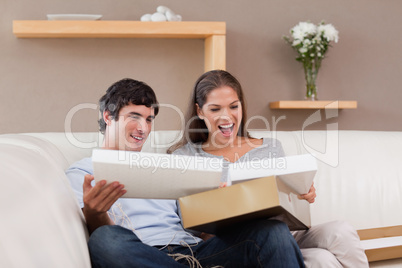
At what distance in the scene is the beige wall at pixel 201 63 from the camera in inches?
121

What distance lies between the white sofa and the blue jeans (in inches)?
2.6

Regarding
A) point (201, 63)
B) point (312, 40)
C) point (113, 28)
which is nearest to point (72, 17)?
point (113, 28)

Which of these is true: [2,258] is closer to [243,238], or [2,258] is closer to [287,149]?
[243,238]

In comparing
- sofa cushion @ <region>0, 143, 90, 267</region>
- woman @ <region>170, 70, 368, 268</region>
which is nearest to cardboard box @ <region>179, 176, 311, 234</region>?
sofa cushion @ <region>0, 143, 90, 267</region>

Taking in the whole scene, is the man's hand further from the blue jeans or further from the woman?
the woman

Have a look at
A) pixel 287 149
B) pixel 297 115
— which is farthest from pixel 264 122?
pixel 287 149

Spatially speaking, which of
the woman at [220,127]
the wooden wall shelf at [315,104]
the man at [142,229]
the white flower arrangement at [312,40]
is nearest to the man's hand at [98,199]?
the man at [142,229]

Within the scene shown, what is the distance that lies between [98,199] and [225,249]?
40 centimetres

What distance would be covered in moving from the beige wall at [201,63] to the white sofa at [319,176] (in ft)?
3.37

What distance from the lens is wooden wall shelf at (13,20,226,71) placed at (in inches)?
113

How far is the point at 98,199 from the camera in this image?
1.25 metres

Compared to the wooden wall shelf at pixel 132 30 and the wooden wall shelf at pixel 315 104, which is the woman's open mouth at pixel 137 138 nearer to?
the wooden wall shelf at pixel 132 30

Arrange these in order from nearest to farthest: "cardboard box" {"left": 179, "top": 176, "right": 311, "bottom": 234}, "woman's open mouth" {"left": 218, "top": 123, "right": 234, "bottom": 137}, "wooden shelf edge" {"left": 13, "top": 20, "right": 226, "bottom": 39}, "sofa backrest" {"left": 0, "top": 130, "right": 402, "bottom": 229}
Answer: "cardboard box" {"left": 179, "top": 176, "right": 311, "bottom": 234}
"woman's open mouth" {"left": 218, "top": 123, "right": 234, "bottom": 137}
"sofa backrest" {"left": 0, "top": 130, "right": 402, "bottom": 229}
"wooden shelf edge" {"left": 13, "top": 20, "right": 226, "bottom": 39}

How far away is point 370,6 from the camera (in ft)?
11.1
